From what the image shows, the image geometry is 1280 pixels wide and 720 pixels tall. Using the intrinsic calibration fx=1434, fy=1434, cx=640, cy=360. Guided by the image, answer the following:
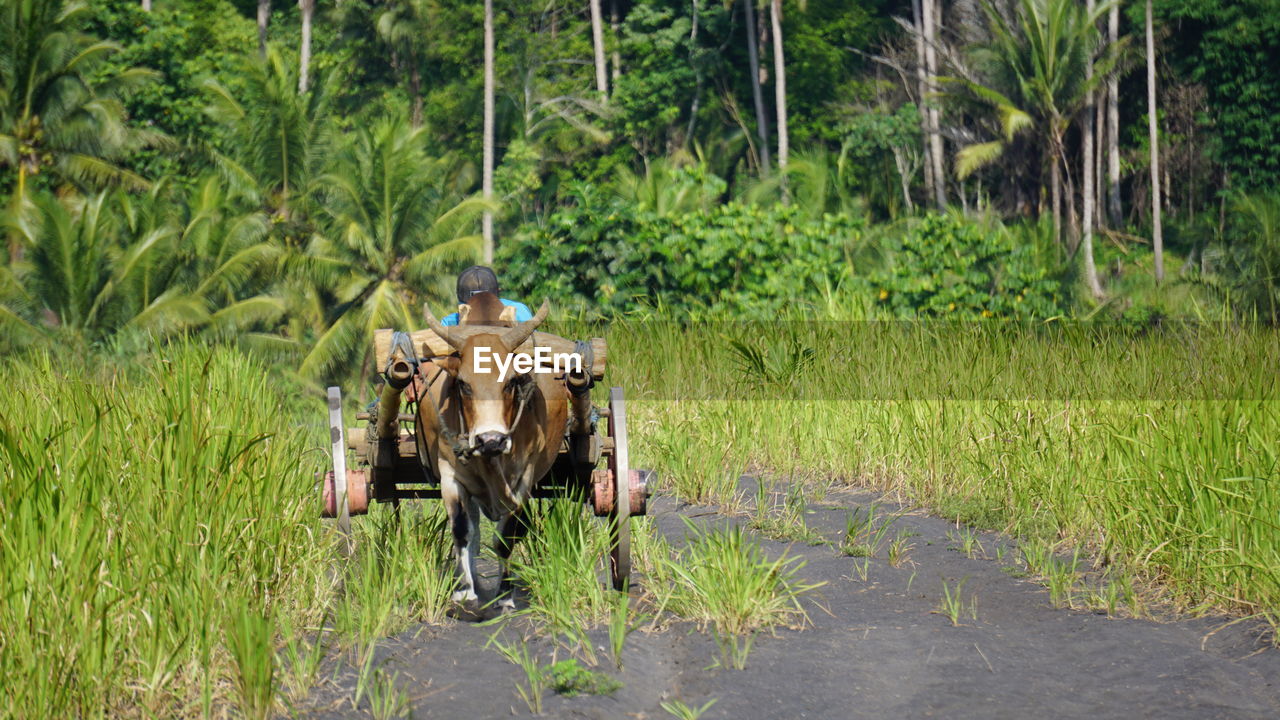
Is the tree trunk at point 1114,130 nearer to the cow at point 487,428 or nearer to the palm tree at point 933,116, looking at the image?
the palm tree at point 933,116

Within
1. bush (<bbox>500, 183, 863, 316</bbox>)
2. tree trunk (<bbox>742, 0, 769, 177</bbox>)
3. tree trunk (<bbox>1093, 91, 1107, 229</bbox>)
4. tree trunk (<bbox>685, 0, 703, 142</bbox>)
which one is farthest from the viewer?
tree trunk (<bbox>685, 0, 703, 142</bbox>)

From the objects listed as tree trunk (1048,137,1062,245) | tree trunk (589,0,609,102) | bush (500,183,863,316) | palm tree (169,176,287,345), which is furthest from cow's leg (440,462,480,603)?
tree trunk (589,0,609,102)

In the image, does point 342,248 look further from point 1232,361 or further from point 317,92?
point 1232,361

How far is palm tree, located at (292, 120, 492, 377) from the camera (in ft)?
86.0

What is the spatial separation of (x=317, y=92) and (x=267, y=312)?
5662 mm

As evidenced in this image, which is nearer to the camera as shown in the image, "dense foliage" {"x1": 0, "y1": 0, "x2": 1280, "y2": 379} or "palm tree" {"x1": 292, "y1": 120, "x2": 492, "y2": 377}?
"dense foliage" {"x1": 0, "y1": 0, "x2": 1280, "y2": 379}

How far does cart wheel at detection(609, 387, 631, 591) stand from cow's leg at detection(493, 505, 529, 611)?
1.34ft

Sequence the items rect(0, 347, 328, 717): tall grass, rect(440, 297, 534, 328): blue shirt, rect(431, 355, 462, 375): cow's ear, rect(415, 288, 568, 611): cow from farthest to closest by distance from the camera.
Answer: rect(440, 297, 534, 328): blue shirt, rect(431, 355, 462, 375): cow's ear, rect(415, 288, 568, 611): cow, rect(0, 347, 328, 717): tall grass

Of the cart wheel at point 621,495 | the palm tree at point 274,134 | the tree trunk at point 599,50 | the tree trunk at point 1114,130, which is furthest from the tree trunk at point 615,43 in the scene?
the cart wheel at point 621,495

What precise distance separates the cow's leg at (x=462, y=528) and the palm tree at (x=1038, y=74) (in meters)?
27.1

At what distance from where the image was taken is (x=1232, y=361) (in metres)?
8.51

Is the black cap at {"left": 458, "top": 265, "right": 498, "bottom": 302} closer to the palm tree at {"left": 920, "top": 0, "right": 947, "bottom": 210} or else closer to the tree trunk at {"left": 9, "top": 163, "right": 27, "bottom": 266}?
the tree trunk at {"left": 9, "top": 163, "right": 27, "bottom": 266}

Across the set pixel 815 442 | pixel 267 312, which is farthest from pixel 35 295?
pixel 815 442

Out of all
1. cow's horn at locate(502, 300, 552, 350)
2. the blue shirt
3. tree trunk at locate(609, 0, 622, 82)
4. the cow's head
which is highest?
tree trunk at locate(609, 0, 622, 82)
